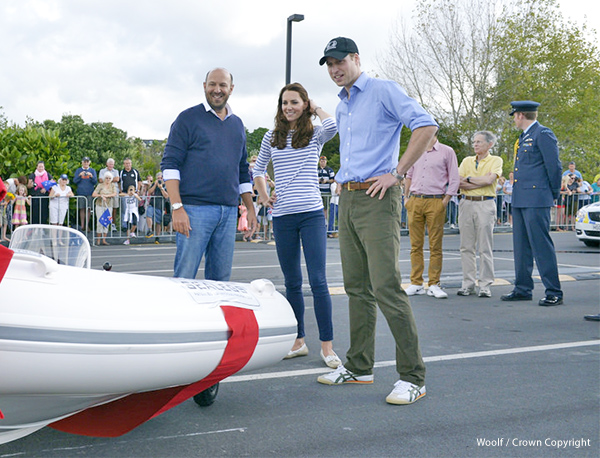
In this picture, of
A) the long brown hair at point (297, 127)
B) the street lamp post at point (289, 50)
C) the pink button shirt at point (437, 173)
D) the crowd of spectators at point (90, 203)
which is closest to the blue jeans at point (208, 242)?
the long brown hair at point (297, 127)

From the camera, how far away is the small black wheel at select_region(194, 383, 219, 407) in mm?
3695

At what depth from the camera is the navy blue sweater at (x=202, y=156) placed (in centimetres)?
403

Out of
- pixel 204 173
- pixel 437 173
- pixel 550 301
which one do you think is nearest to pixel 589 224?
pixel 550 301

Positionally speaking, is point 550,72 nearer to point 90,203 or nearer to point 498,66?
point 498,66

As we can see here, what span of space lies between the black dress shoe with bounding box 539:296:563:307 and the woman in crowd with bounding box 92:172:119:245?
10816 mm

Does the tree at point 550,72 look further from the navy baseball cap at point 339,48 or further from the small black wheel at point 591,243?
Result: the navy baseball cap at point 339,48

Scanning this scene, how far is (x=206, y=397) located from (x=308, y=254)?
4.29 feet

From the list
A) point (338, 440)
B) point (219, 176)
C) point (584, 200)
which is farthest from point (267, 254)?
point (584, 200)

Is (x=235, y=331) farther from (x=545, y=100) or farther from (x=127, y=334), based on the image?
(x=545, y=100)

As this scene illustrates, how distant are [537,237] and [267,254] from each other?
6029 millimetres

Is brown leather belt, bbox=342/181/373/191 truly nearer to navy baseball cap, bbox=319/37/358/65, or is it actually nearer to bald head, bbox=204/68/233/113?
navy baseball cap, bbox=319/37/358/65

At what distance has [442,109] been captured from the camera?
104 feet

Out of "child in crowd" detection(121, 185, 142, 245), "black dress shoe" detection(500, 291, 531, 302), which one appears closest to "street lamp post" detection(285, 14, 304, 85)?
"child in crowd" detection(121, 185, 142, 245)

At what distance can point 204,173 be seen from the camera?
4.07 metres
